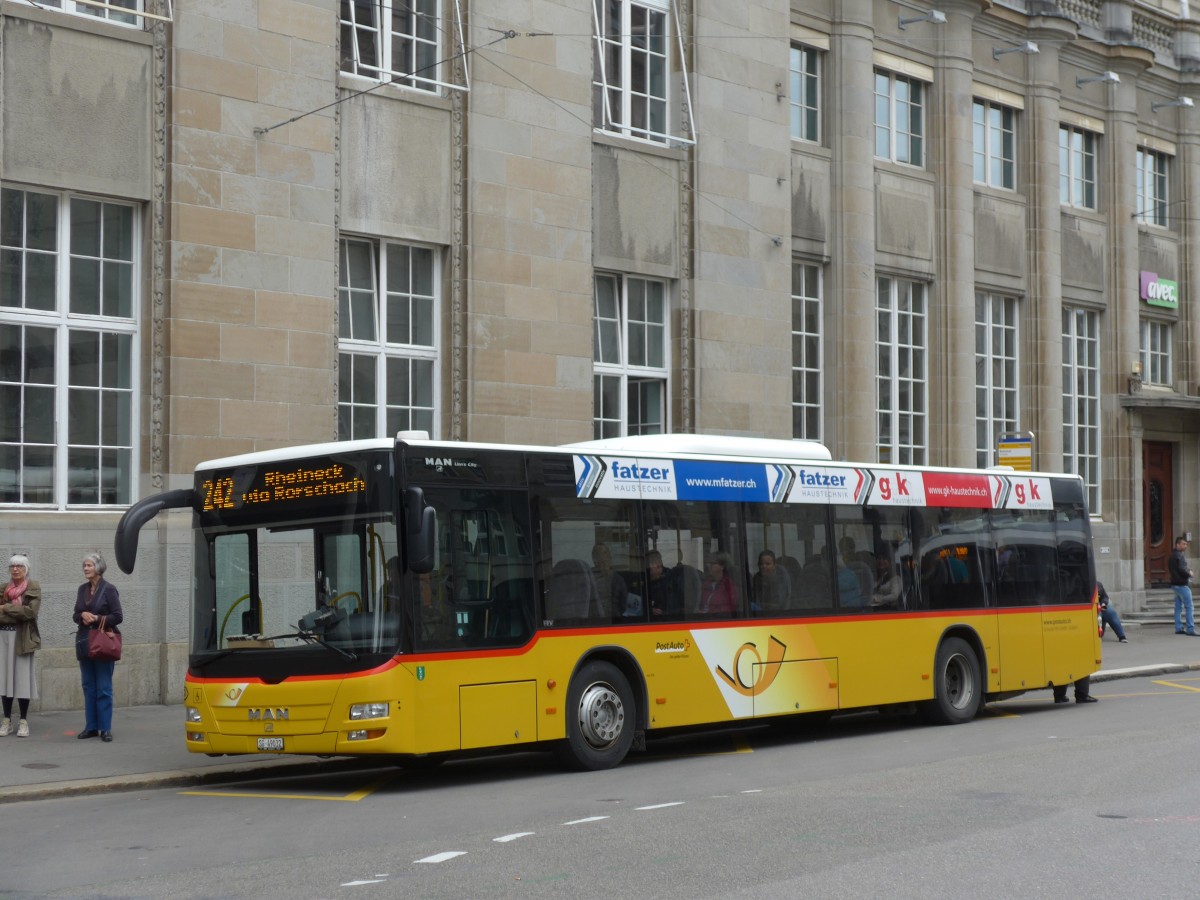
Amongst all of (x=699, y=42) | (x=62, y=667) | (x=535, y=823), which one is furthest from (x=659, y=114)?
(x=535, y=823)

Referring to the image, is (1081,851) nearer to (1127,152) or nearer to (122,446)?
(122,446)

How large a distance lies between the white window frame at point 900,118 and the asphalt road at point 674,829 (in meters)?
15.1

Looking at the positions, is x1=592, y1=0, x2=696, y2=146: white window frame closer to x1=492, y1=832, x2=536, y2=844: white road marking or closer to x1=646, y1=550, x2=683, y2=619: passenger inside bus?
x1=646, y1=550, x2=683, y2=619: passenger inside bus

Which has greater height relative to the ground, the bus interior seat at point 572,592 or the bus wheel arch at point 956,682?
the bus interior seat at point 572,592

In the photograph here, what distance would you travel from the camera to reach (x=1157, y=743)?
47.3 ft

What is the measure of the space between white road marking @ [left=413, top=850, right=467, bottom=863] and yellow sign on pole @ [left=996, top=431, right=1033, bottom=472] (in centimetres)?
1681

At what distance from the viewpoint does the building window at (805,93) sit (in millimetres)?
26516

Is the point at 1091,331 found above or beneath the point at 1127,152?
beneath

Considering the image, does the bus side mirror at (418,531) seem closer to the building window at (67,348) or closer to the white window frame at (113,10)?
the building window at (67,348)

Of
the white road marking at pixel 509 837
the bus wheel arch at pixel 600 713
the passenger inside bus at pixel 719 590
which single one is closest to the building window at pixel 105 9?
the passenger inside bus at pixel 719 590

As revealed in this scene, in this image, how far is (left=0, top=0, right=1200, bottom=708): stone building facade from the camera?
17406mm

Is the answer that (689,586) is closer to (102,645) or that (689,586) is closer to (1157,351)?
(102,645)

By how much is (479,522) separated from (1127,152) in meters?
23.8

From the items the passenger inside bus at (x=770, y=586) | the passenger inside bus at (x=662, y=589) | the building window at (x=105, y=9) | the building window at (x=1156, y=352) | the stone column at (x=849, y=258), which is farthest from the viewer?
the building window at (x=1156, y=352)
